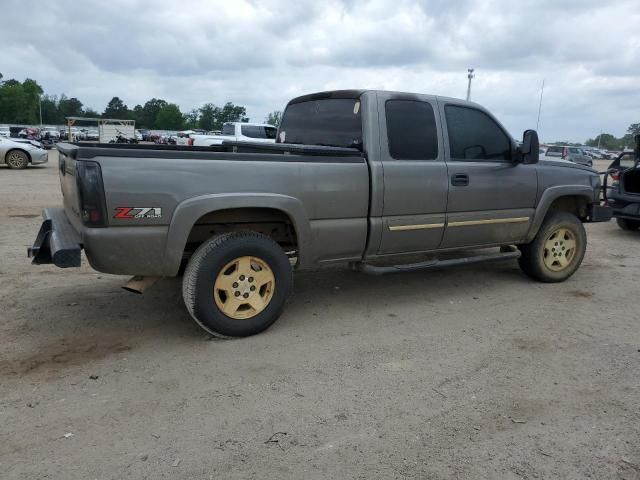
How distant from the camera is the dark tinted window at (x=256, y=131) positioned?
64.1ft

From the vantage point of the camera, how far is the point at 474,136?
17.0ft

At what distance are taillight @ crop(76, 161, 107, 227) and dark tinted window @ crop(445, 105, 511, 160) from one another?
123 inches

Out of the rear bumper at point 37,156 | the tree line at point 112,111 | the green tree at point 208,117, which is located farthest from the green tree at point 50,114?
the rear bumper at point 37,156

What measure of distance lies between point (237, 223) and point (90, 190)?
119cm

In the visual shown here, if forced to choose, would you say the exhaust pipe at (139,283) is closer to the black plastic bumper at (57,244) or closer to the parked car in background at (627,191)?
the black plastic bumper at (57,244)

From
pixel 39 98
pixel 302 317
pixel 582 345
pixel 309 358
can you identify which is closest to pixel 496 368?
pixel 582 345

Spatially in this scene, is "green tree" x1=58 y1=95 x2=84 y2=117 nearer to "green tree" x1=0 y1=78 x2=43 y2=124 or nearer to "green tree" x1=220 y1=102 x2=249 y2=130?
"green tree" x1=0 y1=78 x2=43 y2=124

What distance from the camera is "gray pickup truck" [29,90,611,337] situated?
3.59 meters

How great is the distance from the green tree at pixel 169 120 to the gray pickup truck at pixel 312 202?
10532 cm

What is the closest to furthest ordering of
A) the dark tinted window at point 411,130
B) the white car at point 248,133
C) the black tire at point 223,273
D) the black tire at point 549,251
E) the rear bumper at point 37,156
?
the black tire at point 223,273 < the dark tinted window at point 411,130 < the black tire at point 549,251 < the rear bumper at point 37,156 < the white car at point 248,133

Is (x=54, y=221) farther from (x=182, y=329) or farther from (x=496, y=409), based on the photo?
(x=496, y=409)

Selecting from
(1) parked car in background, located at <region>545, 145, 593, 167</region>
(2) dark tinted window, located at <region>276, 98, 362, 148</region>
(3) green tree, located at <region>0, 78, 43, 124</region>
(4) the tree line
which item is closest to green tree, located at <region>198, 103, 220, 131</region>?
(4) the tree line

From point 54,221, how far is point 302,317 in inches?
87.1

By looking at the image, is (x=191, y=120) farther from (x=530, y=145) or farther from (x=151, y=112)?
(x=530, y=145)
